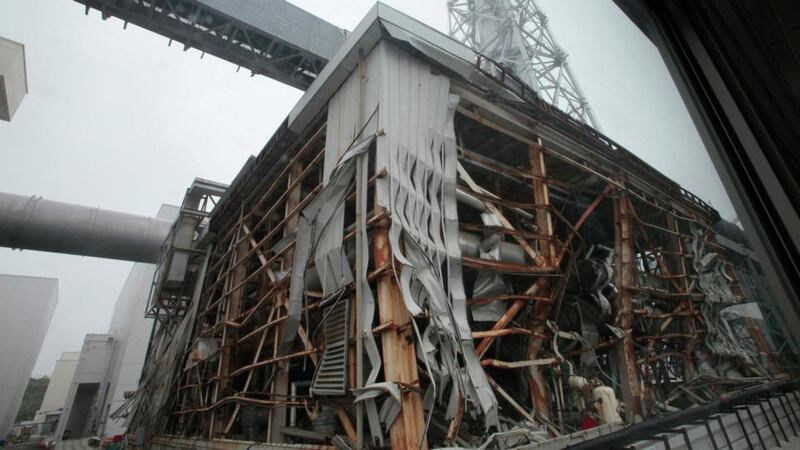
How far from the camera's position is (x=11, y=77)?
7.31m

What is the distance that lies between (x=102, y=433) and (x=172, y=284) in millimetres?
14547

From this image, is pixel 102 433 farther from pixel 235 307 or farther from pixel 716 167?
pixel 716 167

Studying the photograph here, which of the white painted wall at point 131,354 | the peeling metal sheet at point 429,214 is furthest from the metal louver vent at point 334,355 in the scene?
the white painted wall at point 131,354

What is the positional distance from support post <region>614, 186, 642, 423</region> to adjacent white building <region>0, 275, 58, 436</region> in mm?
28092

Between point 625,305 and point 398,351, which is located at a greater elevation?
point 625,305

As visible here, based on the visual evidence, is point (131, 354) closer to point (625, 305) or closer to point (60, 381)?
point (625, 305)

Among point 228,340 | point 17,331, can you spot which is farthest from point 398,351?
point 17,331

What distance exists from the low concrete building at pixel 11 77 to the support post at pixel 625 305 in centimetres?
1258

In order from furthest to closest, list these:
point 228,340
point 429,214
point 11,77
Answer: point 11,77 → point 228,340 → point 429,214

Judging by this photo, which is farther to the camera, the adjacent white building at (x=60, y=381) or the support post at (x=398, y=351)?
the adjacent white building at (x=60, y=381)

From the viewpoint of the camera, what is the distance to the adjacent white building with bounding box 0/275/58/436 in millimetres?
18422

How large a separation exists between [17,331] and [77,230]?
15.3m

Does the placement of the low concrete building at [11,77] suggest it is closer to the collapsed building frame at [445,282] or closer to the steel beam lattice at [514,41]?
the collapsed building frame at [445,282]

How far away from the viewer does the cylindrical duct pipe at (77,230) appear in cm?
1027
